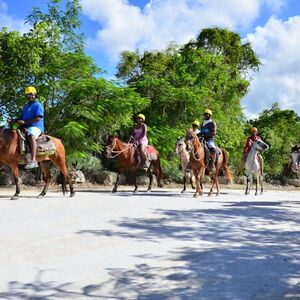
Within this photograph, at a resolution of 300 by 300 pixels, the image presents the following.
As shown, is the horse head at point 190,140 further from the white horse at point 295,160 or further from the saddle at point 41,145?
the saddle at point 41,145

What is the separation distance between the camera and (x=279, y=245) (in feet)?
23.7

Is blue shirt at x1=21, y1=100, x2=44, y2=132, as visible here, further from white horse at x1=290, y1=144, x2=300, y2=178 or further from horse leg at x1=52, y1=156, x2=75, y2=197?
white horse at x1=290, y1=144, x2=300, y2=178

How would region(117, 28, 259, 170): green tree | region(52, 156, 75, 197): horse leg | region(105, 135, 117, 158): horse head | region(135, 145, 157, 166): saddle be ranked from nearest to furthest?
region(52, 156, 75, 197): horse leg, region(105, 135, 117, 158): horse head, region(135, 145, 157, 166): saddle, region(117, 28, 259, 170): green tree

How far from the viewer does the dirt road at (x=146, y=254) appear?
190 inches

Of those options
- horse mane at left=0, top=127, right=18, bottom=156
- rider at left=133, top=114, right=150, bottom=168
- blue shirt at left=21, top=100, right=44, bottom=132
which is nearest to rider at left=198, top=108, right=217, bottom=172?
rider at left=133, top=114, right=150, bottom=168

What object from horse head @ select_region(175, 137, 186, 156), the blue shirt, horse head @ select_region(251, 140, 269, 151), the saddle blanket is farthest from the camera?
horse head @ select_region(251, 140, 269, 151)

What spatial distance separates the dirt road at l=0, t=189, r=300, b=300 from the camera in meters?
4.82

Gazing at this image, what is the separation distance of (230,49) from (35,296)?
32308 millimetres

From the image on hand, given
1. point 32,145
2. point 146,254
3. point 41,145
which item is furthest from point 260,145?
point 146,254

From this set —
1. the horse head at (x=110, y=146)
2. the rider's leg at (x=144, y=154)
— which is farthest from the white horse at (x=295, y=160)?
the horse head at (x=110, y=146)

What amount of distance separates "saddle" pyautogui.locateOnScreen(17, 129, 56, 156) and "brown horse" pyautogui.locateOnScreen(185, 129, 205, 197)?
4.77 m

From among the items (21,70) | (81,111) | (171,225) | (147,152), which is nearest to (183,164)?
(147,152)

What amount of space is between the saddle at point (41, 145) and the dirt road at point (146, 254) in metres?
2.79

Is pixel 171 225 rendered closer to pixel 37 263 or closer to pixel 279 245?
pixel 279 245
